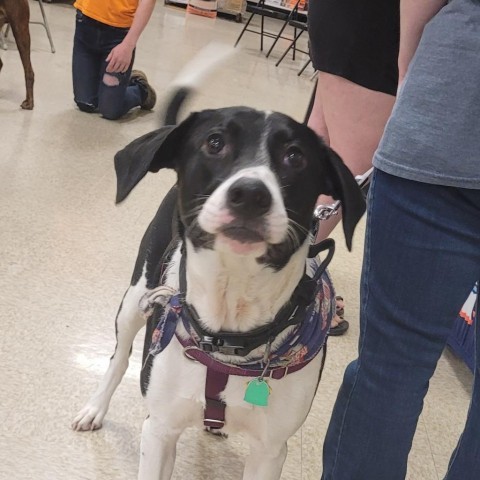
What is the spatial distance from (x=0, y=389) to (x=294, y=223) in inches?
45.0

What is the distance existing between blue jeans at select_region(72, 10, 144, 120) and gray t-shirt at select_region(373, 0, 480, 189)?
3578mm

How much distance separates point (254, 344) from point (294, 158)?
38 centimetres

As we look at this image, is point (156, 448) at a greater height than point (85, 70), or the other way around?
point (156, 448)

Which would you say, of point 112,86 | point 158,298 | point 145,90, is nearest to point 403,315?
point 158,298

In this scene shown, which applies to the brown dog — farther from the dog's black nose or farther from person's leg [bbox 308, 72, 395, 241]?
the dog's black nose

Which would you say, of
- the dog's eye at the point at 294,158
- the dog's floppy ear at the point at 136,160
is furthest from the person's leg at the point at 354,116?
the dog's floppy ear at the point at 136,160

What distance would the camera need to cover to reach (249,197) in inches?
42.8

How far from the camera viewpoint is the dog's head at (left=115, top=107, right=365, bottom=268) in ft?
3.65

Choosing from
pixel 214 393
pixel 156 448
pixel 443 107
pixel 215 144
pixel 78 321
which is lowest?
pixel 78 321

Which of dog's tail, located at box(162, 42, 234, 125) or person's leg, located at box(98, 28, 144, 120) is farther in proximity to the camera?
person's leg, located at box(98, 28, 144, 120)

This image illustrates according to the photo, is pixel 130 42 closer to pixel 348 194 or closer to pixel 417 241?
pixel 348 194

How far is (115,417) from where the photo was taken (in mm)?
1914

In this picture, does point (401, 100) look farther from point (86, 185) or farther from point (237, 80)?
point (237, 80)

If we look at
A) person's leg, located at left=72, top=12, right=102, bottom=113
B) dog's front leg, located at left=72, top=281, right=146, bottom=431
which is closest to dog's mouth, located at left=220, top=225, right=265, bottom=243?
dog's front leg, located at left=72, top=281, right=146, bottom=431
